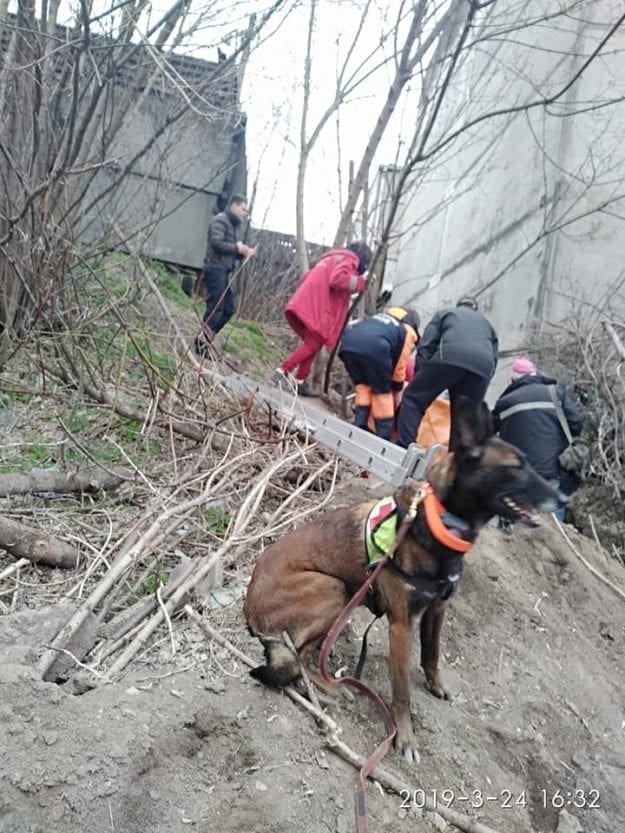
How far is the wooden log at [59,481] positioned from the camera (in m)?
4.81

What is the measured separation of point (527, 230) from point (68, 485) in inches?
323

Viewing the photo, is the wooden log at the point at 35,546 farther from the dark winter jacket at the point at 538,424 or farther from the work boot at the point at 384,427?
the dark winter jacket at the point at 538,424

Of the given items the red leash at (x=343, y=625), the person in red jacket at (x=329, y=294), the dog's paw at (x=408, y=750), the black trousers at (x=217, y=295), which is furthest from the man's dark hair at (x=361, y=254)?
the dog's paw at (x=408, y=750)

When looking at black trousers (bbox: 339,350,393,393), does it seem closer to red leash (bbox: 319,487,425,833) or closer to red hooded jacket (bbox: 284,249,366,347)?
red hooded jacket (bbox: 284,249,366,347)

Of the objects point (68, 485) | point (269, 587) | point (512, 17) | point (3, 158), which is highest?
point (512, 17)

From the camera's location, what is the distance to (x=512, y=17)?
9.50m

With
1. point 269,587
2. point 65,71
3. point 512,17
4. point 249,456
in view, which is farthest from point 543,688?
point 512,17

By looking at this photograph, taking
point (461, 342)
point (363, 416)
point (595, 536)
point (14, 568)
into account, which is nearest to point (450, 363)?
point (461, 342)

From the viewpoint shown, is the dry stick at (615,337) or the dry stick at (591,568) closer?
the dry stick at (591,568)

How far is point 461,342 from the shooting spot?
6.64 meters

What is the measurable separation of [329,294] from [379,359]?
1.67 m

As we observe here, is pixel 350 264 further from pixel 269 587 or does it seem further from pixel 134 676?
pixel 134 676

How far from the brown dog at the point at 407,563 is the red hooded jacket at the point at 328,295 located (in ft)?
17.1

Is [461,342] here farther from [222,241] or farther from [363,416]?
[222,241]
